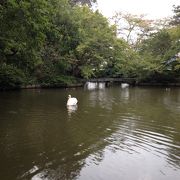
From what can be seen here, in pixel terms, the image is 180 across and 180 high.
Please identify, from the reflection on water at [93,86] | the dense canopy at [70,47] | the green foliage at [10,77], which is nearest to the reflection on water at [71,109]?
the dense canopy at [70,47]

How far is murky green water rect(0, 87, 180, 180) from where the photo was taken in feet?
24.9

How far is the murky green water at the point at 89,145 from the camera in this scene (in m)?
7.59

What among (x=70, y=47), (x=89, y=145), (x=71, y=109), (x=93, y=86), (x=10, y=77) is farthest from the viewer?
(x=93, y=86)

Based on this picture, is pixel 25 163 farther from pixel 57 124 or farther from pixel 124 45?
pixel 124 45

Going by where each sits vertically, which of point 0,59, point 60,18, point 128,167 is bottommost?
point 128,167

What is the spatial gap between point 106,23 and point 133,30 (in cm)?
1458

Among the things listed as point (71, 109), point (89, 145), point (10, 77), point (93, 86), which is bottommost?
point (89, 145)

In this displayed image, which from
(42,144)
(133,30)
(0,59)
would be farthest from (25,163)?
(133,30)

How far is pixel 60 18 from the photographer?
29.8m

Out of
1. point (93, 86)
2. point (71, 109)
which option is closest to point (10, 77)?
point (71, 109)

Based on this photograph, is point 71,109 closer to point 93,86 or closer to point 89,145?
point 89,145

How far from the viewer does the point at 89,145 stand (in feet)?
32.4

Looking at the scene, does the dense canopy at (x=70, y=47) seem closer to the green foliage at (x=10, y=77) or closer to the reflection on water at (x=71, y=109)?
the green foliage at (x=10, y=77)

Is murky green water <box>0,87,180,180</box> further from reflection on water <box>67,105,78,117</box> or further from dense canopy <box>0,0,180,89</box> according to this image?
dense canopy <box>0,0,180,89</box>
